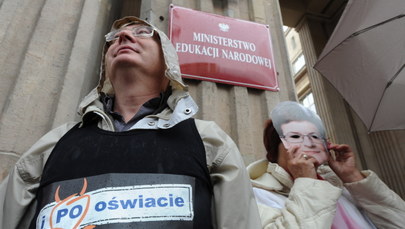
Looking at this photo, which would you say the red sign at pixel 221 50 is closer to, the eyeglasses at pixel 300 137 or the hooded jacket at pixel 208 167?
the eyeglasses at pixel 300 137

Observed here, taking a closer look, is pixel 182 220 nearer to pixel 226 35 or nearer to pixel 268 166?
pixel 268 166

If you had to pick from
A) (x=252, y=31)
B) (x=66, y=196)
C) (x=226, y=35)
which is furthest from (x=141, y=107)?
(x=252, y=31)

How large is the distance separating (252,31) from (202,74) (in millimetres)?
1006

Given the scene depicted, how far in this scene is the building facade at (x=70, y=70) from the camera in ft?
7.95

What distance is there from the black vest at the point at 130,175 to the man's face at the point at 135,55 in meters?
0.42

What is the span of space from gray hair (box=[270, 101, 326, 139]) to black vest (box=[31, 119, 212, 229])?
2.40ft

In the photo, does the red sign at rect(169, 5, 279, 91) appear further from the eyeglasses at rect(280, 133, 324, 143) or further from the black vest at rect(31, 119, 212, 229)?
the black vest at rect(31, 119, 212, 229)

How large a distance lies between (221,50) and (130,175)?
241cm

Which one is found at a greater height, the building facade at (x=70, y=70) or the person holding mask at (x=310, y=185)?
the building facade at (x=70, y=70)

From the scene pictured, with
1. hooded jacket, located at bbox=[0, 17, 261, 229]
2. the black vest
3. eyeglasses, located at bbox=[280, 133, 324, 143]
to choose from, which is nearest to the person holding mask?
eyeglasses, located at bbox=[280, 133, 324, 143]

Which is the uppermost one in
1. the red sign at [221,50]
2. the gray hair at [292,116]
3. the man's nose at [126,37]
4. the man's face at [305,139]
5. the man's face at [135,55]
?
the red sign at [221,50]

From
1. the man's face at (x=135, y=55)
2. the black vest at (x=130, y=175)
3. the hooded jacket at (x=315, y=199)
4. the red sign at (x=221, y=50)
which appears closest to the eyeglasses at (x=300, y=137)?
the hooded jacket at (x=315, y=199)

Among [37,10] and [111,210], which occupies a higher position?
[37,10]

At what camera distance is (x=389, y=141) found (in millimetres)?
5926
